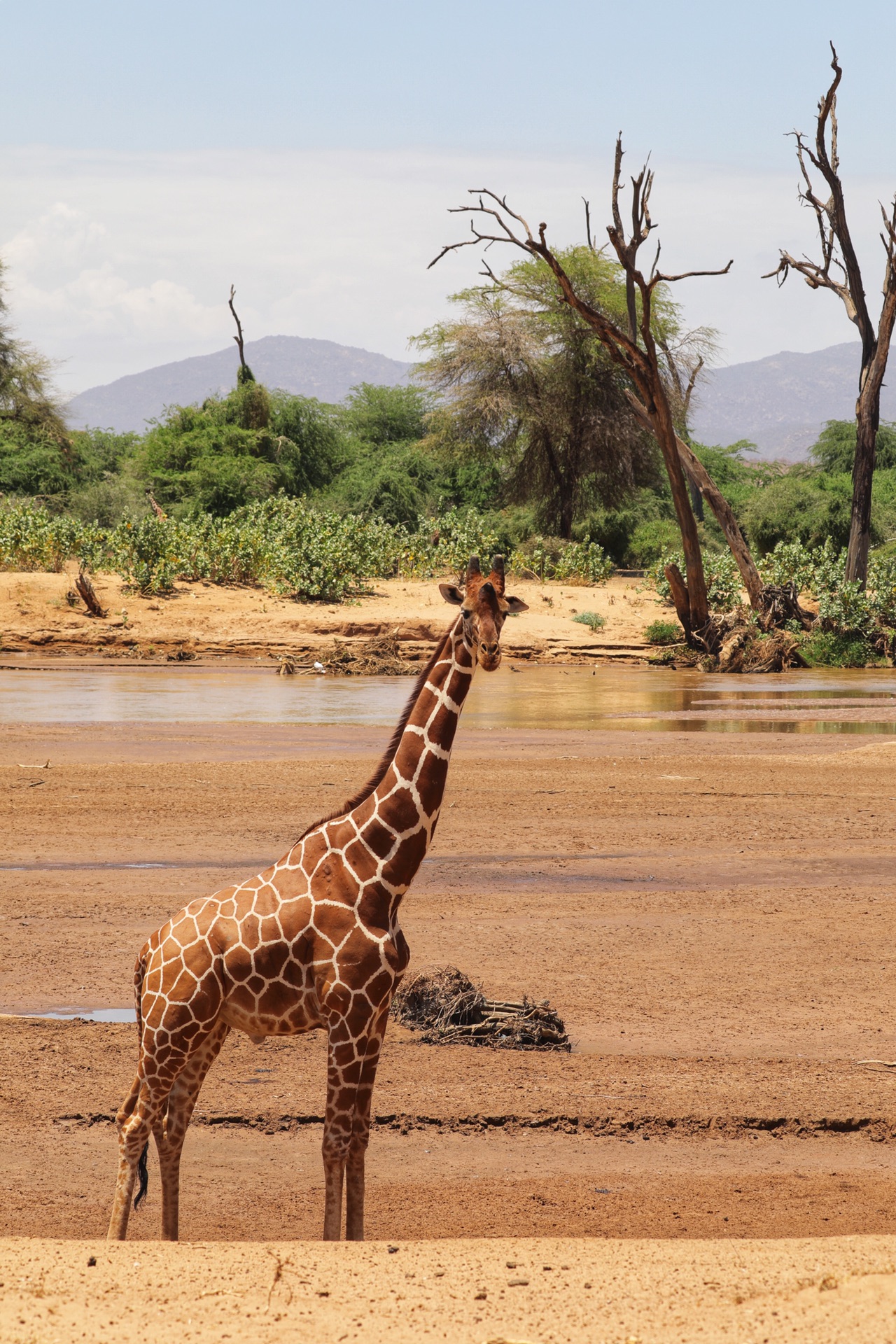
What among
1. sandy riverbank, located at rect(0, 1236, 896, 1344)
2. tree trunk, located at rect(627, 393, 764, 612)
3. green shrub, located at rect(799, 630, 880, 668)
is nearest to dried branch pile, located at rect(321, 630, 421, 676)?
tree trunk, located at rect(627, 393, 764, 612)

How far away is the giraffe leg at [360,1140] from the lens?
15.2ft

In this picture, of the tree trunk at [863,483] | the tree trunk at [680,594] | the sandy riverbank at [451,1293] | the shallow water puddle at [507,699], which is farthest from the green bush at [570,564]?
the sandy riverbank at [451,1293]

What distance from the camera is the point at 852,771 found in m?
15.9

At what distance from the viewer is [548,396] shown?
1850 inches

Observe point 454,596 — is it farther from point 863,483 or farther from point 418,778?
point 863,483

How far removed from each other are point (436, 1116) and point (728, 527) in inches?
1099

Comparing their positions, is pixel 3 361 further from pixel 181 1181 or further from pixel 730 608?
pixel 181 1181

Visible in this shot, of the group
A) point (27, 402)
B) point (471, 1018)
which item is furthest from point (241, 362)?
point (471, 1018)

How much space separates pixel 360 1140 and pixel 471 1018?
9.10 feet

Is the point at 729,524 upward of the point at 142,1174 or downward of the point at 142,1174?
upward

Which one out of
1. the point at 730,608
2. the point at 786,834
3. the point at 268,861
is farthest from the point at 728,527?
the point at 268,861

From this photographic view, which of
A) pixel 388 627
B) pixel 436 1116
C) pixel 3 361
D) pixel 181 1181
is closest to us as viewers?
pixel 181 1181

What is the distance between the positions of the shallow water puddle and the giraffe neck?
1508cm

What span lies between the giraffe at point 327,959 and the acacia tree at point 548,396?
4272 centimetres
